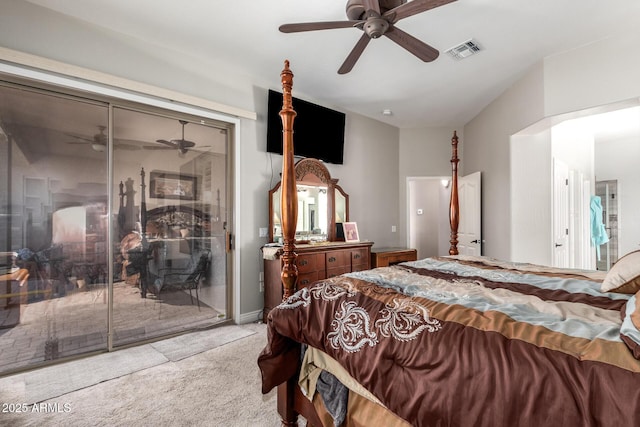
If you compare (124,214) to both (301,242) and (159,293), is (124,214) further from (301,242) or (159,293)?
(301,242)

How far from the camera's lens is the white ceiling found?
7.79 ft

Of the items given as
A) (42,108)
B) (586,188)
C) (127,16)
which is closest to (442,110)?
(586,188)

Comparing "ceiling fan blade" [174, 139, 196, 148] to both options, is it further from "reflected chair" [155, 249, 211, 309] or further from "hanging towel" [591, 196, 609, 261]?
"hanging towel" [591, 196, 609, 261]

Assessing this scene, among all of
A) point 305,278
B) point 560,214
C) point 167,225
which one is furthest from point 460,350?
point 560,214

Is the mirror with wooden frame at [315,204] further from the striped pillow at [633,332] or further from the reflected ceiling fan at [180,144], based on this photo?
the striped pillow at [633,332]

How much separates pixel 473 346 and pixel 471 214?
440 centimetres

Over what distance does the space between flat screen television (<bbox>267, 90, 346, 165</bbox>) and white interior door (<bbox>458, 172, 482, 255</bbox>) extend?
86.9 inches

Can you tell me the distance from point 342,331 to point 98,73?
2878 mm

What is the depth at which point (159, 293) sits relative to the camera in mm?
3074

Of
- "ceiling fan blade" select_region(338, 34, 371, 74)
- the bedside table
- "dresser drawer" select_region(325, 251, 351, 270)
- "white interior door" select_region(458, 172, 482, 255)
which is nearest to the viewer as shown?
"ceiling fan blade" select_region(338, 34, 371, 74)

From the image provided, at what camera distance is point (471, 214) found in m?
4.89

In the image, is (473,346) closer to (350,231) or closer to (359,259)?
(359,259)

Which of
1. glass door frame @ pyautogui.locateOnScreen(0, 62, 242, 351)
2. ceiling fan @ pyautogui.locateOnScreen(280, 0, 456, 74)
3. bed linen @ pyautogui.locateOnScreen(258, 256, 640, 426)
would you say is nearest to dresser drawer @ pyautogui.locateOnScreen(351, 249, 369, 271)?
glass door frame @ pyautogui.locateOnScreen(0, 62, 242, 351)

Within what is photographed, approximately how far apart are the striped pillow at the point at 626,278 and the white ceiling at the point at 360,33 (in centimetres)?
205
